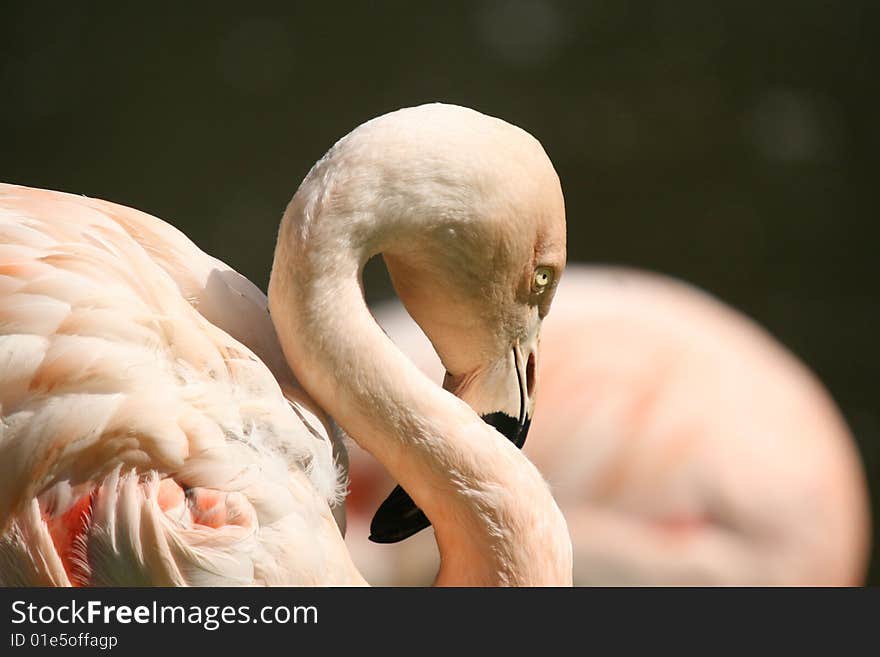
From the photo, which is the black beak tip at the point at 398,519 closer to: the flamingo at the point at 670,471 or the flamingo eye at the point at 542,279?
the flamingo eye at the point at 542,279

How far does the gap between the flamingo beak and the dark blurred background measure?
2949mm

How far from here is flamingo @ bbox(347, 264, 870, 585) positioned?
2.66m

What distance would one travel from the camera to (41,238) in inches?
70.4

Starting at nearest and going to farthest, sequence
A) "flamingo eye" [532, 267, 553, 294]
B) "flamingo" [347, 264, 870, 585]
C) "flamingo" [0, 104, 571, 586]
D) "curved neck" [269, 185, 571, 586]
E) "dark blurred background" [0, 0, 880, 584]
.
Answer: "flamingo" [0, 104, 571, 586] → "curved neck" [269, 185, 571, 586] → "flamingo eye" [532, 267, 553, 294] → "flamingo" [347, 264, 870, 585] → "dark blurred background" [0, 0, 880, 584]

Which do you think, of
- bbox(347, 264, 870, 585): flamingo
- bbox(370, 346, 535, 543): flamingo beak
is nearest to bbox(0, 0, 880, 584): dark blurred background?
bbox(347, 264, 870, 585): flamingo

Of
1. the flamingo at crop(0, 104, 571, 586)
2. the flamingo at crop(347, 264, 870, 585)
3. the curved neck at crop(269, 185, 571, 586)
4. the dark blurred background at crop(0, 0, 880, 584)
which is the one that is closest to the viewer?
the flamingo at crop(0, 104, 571, 586)

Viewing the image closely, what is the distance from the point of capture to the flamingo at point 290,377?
1.64 metres

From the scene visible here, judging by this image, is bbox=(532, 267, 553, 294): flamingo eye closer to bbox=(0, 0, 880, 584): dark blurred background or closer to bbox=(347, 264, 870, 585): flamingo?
bbox=(347, 264, 870, 585): flamingo

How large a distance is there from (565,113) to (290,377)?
11.2 ft

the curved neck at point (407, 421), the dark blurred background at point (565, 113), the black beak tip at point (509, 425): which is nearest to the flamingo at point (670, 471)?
the black beak tip at point (509, 425)

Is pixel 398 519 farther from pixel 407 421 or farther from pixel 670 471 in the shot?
pixel 670 471

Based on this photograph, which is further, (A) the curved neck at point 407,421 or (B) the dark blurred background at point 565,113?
(B) the dark blurred background at point 565,113

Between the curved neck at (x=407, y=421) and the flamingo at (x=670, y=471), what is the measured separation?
77 centimetres

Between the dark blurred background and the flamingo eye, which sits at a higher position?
the dark blurred background
